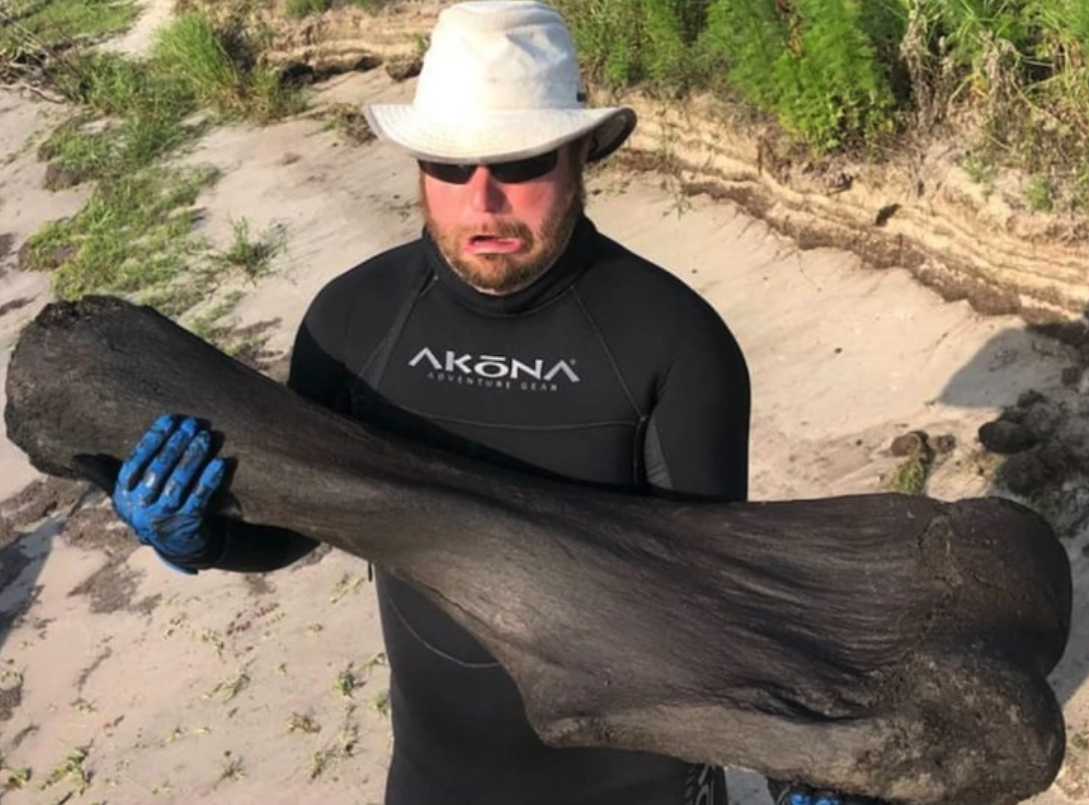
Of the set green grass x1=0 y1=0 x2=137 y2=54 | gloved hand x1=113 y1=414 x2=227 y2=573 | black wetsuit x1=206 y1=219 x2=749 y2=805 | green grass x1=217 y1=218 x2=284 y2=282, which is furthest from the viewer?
green grass x1=0 y1=0 x2=137 y2=54

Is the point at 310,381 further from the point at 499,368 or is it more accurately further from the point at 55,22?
the point at 55,22

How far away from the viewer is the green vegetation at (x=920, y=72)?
588 centimetres

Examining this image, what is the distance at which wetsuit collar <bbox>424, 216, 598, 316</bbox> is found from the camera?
2459 millimetres

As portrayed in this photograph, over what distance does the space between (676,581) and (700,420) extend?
0.36m

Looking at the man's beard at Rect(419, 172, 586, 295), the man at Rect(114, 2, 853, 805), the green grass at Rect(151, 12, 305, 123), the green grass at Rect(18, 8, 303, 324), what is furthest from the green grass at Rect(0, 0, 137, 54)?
the man's beard at Rect(419, 172, 586, 295)

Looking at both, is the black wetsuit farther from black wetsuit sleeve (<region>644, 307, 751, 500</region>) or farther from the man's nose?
the man's nose

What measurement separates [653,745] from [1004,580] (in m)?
0.62

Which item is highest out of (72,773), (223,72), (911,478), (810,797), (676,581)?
(676,581)

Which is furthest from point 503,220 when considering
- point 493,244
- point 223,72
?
point 223,72

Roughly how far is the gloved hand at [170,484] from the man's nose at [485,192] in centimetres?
63

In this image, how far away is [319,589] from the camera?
562 centimetres

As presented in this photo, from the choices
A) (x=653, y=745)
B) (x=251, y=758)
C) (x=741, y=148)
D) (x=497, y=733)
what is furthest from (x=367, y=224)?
(x=653, y=745)

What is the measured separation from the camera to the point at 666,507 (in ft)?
7.47

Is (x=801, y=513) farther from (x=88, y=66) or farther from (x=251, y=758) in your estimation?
(x=88, y=66)
